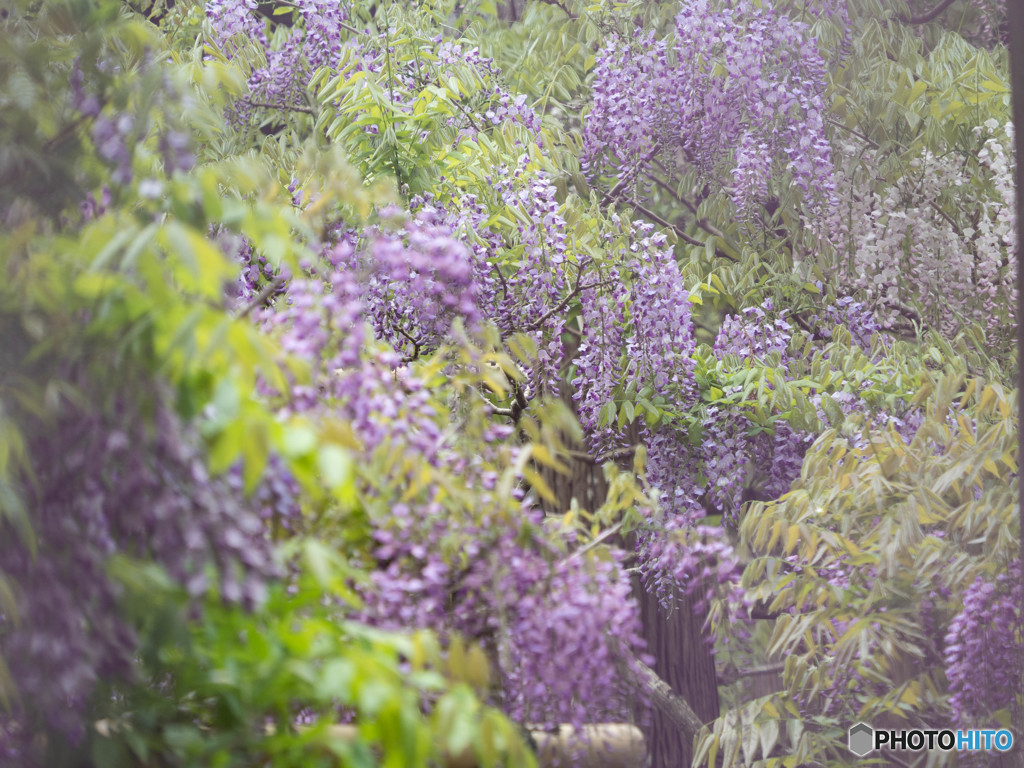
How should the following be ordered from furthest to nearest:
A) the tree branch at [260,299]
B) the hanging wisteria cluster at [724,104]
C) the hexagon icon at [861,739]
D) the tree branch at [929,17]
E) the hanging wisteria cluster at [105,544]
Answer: the tree branch at [929,17] < the hanging wisteria cluster at [724,104] < the hexagon icon at [861,739] < the tree branch at [260,299] < the hanging wisteria cluster at [105,544]

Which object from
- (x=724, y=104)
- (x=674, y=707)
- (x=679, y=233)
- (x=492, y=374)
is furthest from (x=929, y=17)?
(x=492, y=374)

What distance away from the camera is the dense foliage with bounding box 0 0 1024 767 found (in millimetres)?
800

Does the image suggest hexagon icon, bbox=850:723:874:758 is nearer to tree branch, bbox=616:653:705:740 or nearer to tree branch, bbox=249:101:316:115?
tree branch, bbox=616:653:705:740

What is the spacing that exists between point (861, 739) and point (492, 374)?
50.5 inches

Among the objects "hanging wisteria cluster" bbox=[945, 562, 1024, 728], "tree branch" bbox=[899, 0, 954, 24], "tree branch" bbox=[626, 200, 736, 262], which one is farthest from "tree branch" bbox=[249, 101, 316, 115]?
"hanging wisteria cluster" bbox=[945, 562, 1024, 728]

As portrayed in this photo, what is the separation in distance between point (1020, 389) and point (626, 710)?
2.79 ft

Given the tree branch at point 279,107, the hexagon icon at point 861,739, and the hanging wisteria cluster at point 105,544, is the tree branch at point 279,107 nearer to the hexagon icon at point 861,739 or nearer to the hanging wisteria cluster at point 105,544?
the hanging wisteria cluster at point 105,544

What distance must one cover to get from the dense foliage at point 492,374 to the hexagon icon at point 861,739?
38 mm

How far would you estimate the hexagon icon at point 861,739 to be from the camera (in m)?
1.84

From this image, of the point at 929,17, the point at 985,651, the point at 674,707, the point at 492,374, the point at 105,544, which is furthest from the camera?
the point at 929,17

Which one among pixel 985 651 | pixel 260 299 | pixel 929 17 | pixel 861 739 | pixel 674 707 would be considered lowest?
pixel 674 707

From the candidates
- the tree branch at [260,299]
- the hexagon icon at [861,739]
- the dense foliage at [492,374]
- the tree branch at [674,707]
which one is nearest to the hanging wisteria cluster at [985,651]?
the dense foliage at [492,374]

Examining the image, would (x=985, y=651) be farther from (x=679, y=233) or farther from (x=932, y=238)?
(x=679, y=233)

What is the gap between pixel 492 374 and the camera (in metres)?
1.05
